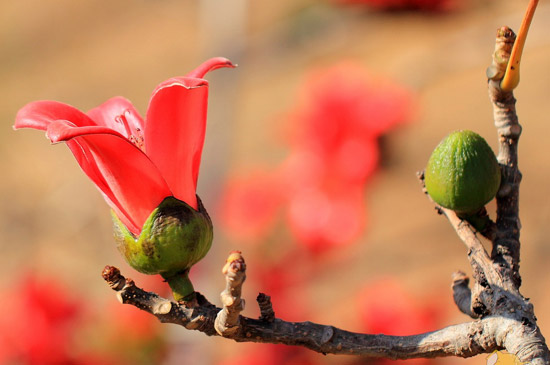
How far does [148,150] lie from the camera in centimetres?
60

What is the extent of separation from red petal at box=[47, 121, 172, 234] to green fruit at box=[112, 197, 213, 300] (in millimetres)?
11

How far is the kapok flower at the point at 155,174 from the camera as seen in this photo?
1.88 ft

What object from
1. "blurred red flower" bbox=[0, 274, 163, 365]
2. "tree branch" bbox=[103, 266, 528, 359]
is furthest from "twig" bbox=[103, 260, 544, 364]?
"blurred red flower" bbox=[0, 274, 163, 365]

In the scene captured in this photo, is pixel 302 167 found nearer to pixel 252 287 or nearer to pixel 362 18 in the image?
pixel 252 287

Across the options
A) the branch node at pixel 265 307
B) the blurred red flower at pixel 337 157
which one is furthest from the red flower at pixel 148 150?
the blurred red flower at pixel 337 157

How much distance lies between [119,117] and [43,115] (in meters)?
0.11

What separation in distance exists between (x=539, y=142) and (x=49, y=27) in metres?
3.20

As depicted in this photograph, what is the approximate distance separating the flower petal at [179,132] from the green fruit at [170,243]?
0.07 ft

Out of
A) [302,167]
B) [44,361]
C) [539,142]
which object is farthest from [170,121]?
[539,142]

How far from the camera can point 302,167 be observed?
1663mm

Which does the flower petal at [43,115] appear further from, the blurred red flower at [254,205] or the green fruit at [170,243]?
the blurred red flower at [254,205]

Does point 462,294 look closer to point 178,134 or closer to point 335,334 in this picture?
point 335,334

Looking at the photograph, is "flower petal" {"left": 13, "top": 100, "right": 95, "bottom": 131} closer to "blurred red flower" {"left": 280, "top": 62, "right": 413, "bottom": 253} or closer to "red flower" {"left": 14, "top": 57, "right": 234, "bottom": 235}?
"red flower" {"left": 14, "top": 57, "right": 234, "bottom": 235}

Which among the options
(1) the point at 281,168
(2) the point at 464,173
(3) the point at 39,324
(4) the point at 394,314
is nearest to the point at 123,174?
(2) the point at 464,173
